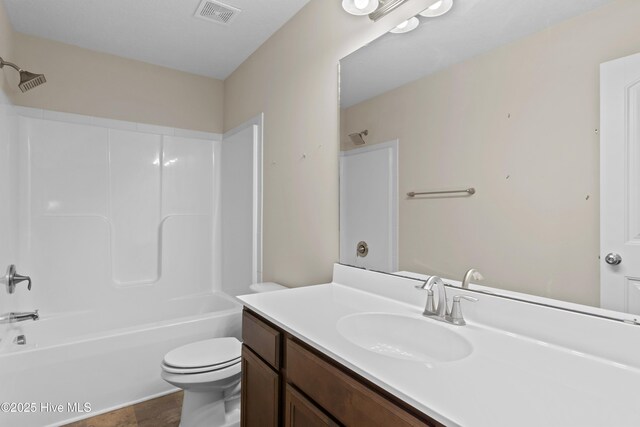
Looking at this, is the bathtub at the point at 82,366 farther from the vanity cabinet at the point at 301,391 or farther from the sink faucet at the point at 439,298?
the sink faucet at the point at 439,298

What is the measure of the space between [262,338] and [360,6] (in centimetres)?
151

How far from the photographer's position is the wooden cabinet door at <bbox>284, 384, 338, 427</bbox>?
92cm

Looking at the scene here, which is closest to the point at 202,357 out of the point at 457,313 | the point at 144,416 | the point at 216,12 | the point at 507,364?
the point at 144,416

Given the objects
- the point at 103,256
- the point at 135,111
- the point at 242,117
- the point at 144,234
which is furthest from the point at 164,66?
the point at 103,256

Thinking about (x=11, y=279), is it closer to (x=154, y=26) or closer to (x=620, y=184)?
(x=154, y=26)

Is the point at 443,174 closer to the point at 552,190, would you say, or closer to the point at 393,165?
the point at 393,165

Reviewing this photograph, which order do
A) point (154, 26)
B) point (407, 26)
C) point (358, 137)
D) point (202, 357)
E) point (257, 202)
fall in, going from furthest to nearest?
point (257, 202) → point (154, 26) → point (202, 357) → point (358, 137) → point (407, 26)

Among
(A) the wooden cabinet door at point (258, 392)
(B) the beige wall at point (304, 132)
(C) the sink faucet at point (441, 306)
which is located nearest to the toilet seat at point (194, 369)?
(A) the wooden cabinet door at point (258, 392)

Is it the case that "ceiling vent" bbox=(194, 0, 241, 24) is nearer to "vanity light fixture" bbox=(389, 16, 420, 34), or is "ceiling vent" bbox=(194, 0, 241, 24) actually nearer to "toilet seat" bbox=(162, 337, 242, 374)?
"vanity light fixture" bbox=(389, 16, 420, 34)

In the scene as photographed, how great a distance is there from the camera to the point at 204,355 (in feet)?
6.00

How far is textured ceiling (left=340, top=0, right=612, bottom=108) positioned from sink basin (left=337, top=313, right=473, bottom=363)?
3.17 feet

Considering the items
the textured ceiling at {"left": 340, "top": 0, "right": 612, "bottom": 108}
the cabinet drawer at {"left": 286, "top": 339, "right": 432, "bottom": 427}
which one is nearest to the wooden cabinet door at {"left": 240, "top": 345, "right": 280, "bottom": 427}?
the cabinet drawer at {"left": 286, "top": 339, "right": 432, "bottom": 427}

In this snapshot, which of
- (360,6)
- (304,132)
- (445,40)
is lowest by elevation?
(304,132)

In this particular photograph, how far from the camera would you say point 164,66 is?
2.91m
